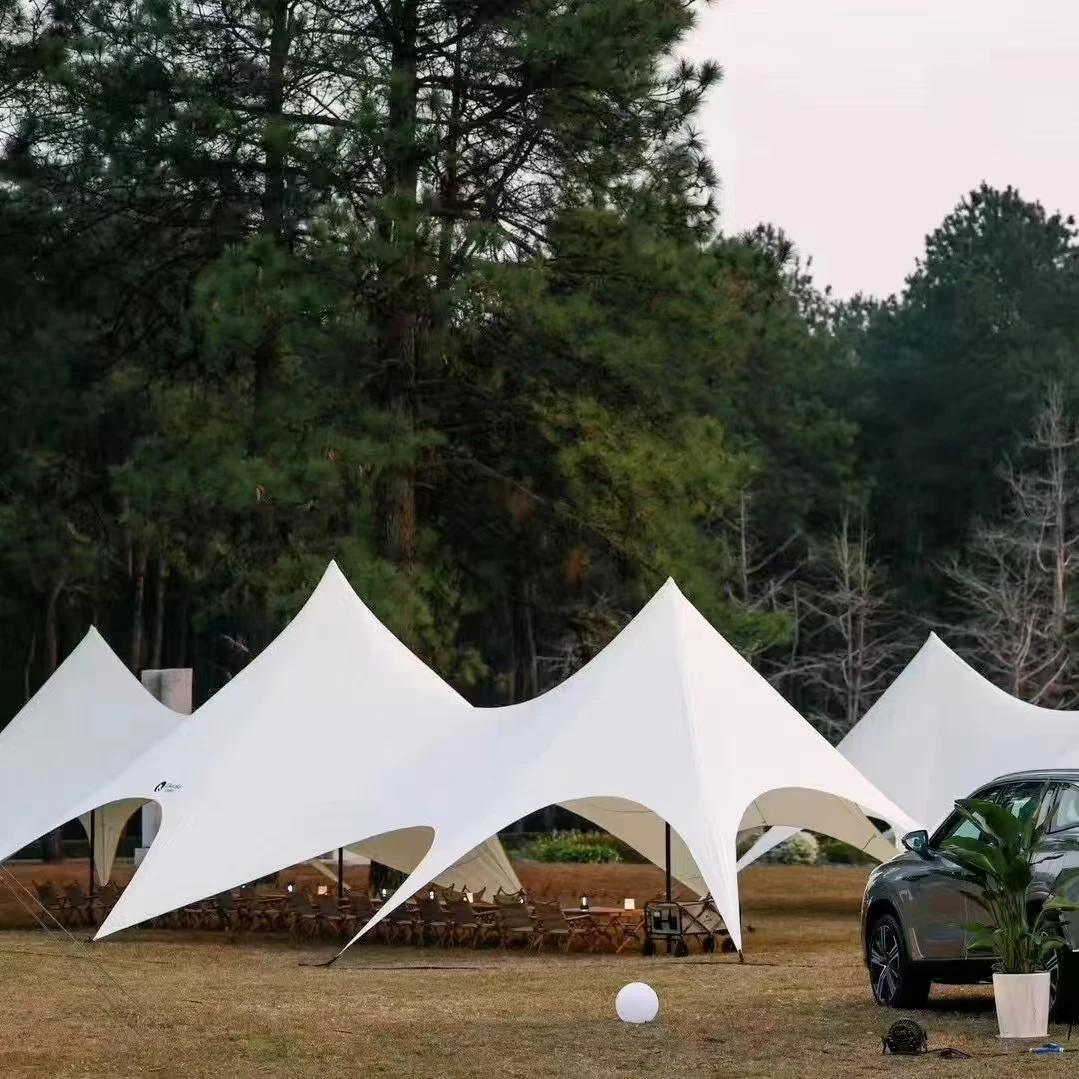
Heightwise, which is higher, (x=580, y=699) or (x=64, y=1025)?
(x=580, y=699)

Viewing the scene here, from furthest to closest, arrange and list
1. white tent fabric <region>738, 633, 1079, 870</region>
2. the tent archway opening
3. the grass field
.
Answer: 1. the tent archway opening
2. white tent fabric <region>738, 633, 1079, 870</region>
3. the grass field

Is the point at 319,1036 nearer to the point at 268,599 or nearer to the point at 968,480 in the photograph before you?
the point at 268,599

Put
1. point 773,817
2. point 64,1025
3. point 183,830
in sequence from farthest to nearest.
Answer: point 773,817 → point 183,830 → point 64,1025

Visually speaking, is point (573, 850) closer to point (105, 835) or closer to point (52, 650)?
point (52, 650)

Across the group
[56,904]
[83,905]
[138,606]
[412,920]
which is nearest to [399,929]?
[412,920]

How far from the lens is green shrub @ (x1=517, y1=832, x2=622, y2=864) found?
132 feet

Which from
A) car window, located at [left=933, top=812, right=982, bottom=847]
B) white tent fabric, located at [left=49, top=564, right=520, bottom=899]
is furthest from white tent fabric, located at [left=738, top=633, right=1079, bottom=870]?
car window, located at [left=933, top=812, right=982, bottom=847]

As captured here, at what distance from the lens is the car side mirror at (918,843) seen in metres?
13.4

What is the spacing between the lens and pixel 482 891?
78.0 ft

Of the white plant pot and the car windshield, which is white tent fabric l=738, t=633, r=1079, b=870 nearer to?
the car windshield

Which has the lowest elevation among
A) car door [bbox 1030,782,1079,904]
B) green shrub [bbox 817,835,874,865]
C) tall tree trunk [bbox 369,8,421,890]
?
green shrub [bbox 817,835,874,865]

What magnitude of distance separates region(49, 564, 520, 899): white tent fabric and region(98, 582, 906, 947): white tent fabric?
25 mm

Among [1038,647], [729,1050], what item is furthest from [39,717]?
[1038,647]

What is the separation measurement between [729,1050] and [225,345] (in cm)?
1925
